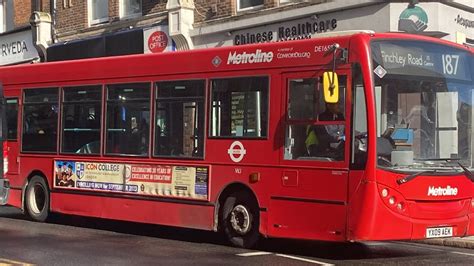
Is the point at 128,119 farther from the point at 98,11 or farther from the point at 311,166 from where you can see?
the point at 98,11

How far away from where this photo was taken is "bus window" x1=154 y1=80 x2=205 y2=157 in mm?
10078

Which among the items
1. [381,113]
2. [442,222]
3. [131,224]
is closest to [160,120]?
[131,224]

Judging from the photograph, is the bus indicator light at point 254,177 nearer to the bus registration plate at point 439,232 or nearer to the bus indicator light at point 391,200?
the bus indicator light at point 391,200

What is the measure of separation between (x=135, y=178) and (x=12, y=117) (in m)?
3.64

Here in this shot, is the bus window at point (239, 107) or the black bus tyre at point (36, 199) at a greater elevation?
the bus window at point (239, 107)

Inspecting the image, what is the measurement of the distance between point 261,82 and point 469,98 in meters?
2.84

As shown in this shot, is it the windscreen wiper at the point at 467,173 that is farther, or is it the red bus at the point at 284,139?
the windscreen wiper at the point at 467,173

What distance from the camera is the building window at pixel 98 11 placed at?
69.4ft

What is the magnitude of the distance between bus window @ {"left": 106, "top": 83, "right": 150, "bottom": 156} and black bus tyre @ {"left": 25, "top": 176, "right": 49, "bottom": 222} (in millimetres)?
1934

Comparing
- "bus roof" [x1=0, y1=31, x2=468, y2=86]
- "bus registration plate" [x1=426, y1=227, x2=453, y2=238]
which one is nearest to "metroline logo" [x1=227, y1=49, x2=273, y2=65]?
"bus roof" [x1=0, y1=31, x2=468, y2=86]

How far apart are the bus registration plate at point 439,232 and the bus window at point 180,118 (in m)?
3.43

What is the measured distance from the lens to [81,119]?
11.7 m

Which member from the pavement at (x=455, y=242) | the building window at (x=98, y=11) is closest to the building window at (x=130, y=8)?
the building window at (x=98, y=11)

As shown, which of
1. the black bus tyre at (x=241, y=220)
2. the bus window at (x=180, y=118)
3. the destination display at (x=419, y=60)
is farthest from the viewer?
the bus window at (x=180, y=118)
